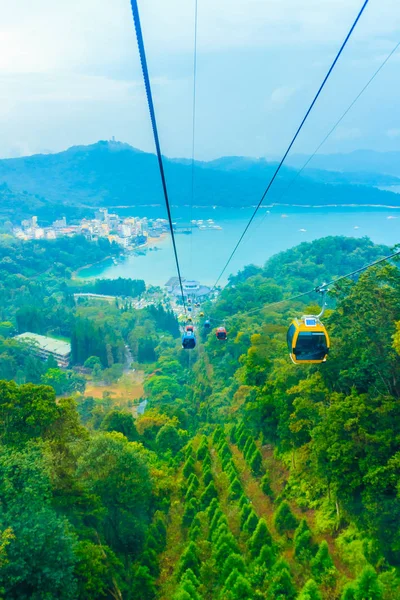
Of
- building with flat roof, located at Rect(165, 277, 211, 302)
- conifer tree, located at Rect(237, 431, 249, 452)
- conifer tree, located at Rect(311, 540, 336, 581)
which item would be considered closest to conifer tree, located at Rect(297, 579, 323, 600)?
conifer tree, located at Rect(311, 540, 336, 581)

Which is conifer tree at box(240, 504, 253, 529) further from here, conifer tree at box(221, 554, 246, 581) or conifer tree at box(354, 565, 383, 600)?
conifer tree at box(354, 565, 383, 600)

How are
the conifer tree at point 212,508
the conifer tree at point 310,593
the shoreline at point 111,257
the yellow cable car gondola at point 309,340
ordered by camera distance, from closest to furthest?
the conifer tree at point 310,593, the yellow cable car gondola at point 309,340, the conifer tree at point 212,508, the shoreline at point 111,257

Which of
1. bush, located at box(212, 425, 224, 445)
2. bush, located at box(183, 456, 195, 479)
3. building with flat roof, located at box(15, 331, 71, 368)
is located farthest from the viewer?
building with flat roof, located at box(15, 331, 71, 368)

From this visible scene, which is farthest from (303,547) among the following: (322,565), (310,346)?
(310,346)

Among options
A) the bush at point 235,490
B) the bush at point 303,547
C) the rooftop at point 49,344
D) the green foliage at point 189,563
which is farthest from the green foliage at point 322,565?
the rooftop at point 49,344

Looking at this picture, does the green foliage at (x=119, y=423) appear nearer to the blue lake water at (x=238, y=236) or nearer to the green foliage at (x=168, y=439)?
the green foliage at (x=168, y=439)

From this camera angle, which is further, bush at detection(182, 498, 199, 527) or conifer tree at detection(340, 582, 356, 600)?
bush at detection(182, 498, 199, 527)
